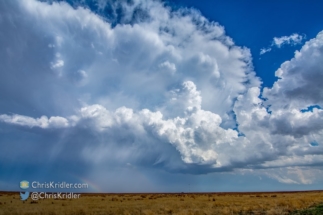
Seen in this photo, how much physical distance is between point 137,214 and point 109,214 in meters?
4.04

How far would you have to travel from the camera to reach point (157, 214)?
31938mm

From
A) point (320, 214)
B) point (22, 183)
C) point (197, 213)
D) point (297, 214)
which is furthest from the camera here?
point (22, 183)

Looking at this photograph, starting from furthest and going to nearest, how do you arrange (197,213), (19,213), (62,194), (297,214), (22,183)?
(62,194) → (22,183) → (19,213) → (197,213) → (297,214)

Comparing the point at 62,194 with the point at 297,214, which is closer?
the point at 297,214

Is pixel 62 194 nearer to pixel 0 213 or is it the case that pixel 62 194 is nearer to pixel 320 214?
pixel 0 213

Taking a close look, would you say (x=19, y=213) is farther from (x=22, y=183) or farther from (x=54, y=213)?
(x=22, y=183)

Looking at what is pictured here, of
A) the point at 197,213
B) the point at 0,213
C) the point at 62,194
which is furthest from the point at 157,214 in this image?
the point at 62,194

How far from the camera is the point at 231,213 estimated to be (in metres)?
31.0

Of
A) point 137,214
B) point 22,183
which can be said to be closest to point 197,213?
point 137,214

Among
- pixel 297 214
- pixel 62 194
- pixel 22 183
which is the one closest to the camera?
pixel 297 214

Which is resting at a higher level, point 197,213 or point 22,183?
point 22,183

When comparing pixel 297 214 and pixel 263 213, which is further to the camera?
pixel 263 213

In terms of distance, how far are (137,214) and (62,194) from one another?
194ft

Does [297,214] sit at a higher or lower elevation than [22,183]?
lower
